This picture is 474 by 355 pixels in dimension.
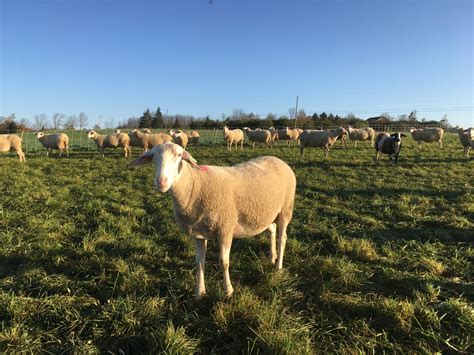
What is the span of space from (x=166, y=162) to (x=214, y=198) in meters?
0.84

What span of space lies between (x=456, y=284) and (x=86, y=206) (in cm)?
767

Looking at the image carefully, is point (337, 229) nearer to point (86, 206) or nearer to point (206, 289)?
point (206, 289)

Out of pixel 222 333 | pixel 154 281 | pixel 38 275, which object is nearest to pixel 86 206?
pixel 38 275

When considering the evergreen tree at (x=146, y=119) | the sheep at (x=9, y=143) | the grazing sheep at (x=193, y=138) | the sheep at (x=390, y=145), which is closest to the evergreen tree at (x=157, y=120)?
the evergreen tree at (x=146, y=119)

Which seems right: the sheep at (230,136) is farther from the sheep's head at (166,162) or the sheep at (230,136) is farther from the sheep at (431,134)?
the sheep's head at (166,162)

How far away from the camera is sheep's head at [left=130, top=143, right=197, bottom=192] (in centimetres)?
333

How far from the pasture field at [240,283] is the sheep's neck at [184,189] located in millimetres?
1155

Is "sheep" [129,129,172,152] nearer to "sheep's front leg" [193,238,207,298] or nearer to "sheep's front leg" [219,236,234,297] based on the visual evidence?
"sheep's front leg" [193,238,207,298]

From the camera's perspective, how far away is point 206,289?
4035 mm

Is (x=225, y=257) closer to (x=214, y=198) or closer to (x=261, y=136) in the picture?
(x=214, y=198)

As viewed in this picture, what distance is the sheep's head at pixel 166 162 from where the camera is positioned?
3330 millimetres

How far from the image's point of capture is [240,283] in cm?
427

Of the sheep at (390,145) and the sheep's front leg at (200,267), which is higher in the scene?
the sheep at (390,145)

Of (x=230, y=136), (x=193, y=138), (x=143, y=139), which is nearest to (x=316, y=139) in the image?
(x=230, y=136)
